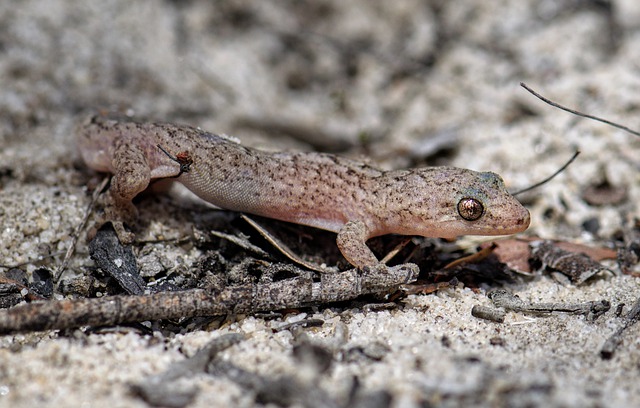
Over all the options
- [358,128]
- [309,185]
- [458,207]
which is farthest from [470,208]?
[358,128]

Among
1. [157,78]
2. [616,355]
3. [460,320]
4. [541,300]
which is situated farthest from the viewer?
[157,78]

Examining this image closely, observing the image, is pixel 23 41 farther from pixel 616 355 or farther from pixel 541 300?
pixel 616 355

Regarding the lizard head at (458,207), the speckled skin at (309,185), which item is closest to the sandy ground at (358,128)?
the speckled skin at (309,185)

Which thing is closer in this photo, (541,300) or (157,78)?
(541,300)

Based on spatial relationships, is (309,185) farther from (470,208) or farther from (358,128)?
(358,128)

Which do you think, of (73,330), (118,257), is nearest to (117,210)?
(118,257)

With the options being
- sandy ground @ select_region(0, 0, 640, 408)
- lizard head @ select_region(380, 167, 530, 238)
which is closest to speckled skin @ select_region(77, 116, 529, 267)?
lizard head @ select_region(380, 167, 530, 238)

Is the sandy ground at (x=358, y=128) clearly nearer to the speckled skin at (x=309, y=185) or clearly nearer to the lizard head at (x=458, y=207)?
the speckled skin at (x=309, y=185)
